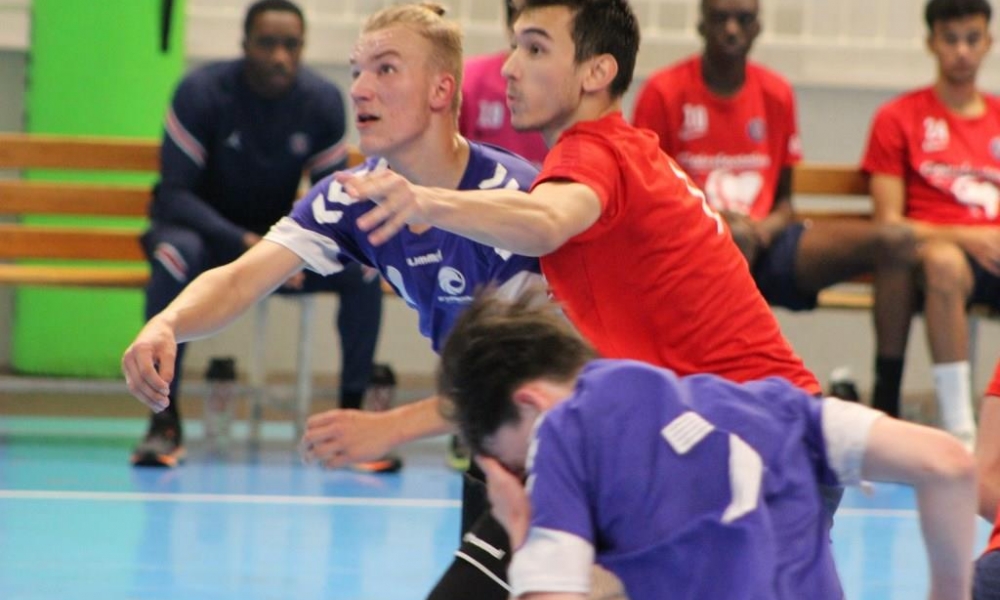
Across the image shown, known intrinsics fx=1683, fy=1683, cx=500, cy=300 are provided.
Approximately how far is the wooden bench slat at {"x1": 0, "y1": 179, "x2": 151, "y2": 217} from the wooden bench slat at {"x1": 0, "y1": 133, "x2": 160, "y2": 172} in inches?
2.9

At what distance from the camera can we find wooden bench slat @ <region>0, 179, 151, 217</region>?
6062 millimetres

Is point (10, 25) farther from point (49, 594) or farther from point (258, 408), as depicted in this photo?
point (49, 594)

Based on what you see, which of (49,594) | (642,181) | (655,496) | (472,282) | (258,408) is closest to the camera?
(655,496)

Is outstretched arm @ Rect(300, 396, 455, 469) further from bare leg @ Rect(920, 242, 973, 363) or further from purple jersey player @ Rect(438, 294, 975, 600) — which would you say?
bare leg @ Rect(920, 242, 973, 363)

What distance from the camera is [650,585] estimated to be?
1.80 meters

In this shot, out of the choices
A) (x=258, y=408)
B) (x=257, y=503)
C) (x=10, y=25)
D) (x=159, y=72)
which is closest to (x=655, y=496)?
(x=257, y=503)

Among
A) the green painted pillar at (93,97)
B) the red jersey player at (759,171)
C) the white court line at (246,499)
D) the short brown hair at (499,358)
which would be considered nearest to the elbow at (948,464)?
the short brown hair at (499,358)

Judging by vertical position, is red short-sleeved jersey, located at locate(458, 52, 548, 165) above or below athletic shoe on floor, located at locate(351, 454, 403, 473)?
above

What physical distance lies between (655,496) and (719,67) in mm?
4287

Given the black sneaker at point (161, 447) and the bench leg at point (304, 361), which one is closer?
the black sneaker at point (161, 447)

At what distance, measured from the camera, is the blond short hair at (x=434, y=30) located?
9.46ft

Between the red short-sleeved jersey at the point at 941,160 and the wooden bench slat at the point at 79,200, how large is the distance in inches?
105

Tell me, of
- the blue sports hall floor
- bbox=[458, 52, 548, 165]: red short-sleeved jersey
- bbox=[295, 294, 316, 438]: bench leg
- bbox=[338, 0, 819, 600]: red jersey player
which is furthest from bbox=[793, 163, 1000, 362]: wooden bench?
bbox=[338, 0, 819, 600]: red jersey player

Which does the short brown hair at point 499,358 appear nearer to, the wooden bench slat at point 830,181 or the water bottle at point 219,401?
the water bottle at point 219,401
